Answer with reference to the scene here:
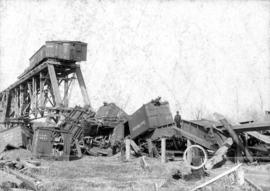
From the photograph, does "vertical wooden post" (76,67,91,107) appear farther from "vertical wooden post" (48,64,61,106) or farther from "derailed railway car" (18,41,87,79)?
"vertical wooden post" (48,64,61,106)

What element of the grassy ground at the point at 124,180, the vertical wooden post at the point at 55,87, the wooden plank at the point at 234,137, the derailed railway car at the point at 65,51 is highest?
the derailed railway car at the point at 65,51

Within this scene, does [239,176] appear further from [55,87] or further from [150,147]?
Result: [55,87]

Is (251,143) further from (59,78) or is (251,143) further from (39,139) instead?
(59,78)

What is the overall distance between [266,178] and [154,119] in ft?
33.3

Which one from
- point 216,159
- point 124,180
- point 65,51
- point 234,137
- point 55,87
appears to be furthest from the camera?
point 65,51

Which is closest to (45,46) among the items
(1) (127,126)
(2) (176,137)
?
(1) (127,126)

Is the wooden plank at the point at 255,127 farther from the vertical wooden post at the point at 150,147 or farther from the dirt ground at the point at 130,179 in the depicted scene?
the vertical wooden post at the point at 150,147

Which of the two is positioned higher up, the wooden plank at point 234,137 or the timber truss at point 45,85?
the timber truss at point 45,85

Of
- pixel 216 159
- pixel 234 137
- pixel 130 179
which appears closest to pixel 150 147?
pixel 234 137

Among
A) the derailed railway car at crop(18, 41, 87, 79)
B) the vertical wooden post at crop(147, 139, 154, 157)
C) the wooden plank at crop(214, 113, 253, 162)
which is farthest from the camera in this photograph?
the derailed railway car at crop(18, 41, 87, 79)

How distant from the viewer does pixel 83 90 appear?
103 feet

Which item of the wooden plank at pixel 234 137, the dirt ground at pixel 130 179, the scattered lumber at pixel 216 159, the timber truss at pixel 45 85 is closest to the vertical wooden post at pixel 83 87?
the timber truss at pixel 45 85

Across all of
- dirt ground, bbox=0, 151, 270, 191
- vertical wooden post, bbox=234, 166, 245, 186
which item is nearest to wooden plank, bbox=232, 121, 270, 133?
dirt ground, bbox=0, 151, 270, 191

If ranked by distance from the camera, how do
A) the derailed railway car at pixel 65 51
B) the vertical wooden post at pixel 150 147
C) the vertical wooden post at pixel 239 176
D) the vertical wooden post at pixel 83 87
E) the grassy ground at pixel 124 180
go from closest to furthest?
the grassy ground at pixel 124 180, the vertical wooden post at pixel 239 176, the vertical wooden post at pixel 150 147, the derailed railway car at pixel 65 51, the vertical wooden post at pixel 83 87
